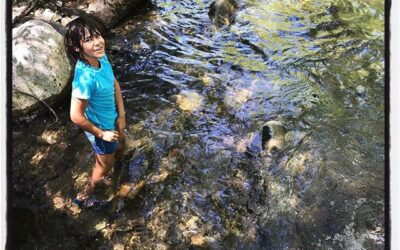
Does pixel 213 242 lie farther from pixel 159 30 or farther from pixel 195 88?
pixel 159 30

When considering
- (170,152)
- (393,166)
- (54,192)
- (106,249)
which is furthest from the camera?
(170,152)

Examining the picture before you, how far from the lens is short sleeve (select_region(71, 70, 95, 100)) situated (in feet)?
8.94

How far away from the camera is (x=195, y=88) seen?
4.65 m

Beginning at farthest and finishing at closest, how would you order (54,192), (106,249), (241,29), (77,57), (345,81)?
(241,29) → (345,81) → (54,192) → (106,249) → (77,57)

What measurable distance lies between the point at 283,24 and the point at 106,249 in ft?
13.0

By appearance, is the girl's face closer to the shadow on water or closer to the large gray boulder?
the shadow on water

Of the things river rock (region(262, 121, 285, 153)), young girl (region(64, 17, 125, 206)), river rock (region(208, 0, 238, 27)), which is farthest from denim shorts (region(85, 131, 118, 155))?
river rock (region(208, 0, 238, 27))

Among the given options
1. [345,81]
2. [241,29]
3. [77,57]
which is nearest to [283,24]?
[241,29]

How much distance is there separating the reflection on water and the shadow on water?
0.01m

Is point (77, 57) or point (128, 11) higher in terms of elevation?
point (77, 57)

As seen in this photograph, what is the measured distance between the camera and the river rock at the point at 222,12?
5.83 meters

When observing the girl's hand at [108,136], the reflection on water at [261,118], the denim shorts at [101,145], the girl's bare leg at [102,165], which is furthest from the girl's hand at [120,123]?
the reflection on water at [261,118]

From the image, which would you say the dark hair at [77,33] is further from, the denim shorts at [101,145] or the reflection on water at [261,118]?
the reflection on water at [261,118]

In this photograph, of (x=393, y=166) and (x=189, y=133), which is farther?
(x=189, y=133)
